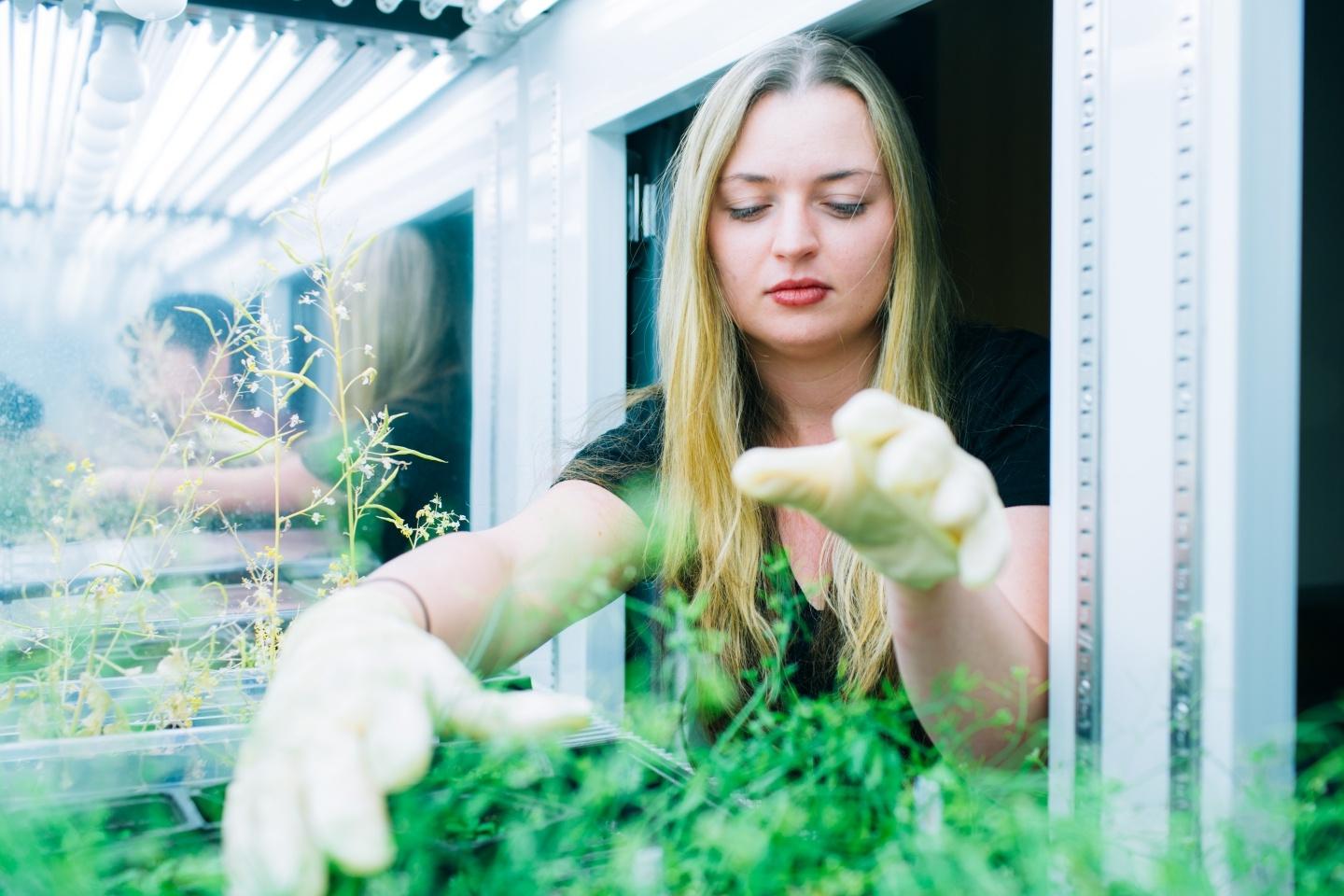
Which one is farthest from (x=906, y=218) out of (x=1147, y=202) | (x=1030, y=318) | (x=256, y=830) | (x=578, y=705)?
(x=1030, y=318)

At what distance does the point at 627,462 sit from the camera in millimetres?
1547

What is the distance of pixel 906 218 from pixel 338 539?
1.37 m

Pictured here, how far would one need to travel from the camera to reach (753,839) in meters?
0.64

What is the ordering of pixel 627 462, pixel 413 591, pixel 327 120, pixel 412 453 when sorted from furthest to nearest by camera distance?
pixel 327 120 → pixel 412 453 → pixel 627 462 → pixel 413 591

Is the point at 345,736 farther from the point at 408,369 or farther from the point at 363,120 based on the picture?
the point at 363,120

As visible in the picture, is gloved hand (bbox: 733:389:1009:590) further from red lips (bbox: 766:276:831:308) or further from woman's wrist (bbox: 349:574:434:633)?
red lips (bbox: 766:276:831:308)

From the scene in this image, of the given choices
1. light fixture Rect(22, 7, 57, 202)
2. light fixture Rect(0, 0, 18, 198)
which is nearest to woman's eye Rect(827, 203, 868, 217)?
light fixture Rect(22, 7, 57, 202)

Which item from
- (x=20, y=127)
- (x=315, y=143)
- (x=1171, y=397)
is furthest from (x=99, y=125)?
(x=1171, y=397)

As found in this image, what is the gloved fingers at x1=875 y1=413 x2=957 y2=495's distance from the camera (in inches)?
27.4

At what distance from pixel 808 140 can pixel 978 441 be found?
1.46 ft

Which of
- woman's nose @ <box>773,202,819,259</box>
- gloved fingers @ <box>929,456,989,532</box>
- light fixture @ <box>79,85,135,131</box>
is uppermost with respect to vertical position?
light fixture @ <box>79,85,135,131</box>

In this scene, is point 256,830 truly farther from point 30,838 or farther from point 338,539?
point 338,539

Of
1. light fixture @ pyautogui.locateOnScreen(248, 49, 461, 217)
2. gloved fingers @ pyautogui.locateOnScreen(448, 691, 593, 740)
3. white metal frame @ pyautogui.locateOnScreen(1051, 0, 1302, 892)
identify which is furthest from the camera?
light fixture @ pyautogui.locateOnScreen(248, 49, 461, 217)

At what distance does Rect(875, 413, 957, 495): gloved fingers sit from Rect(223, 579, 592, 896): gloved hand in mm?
263
